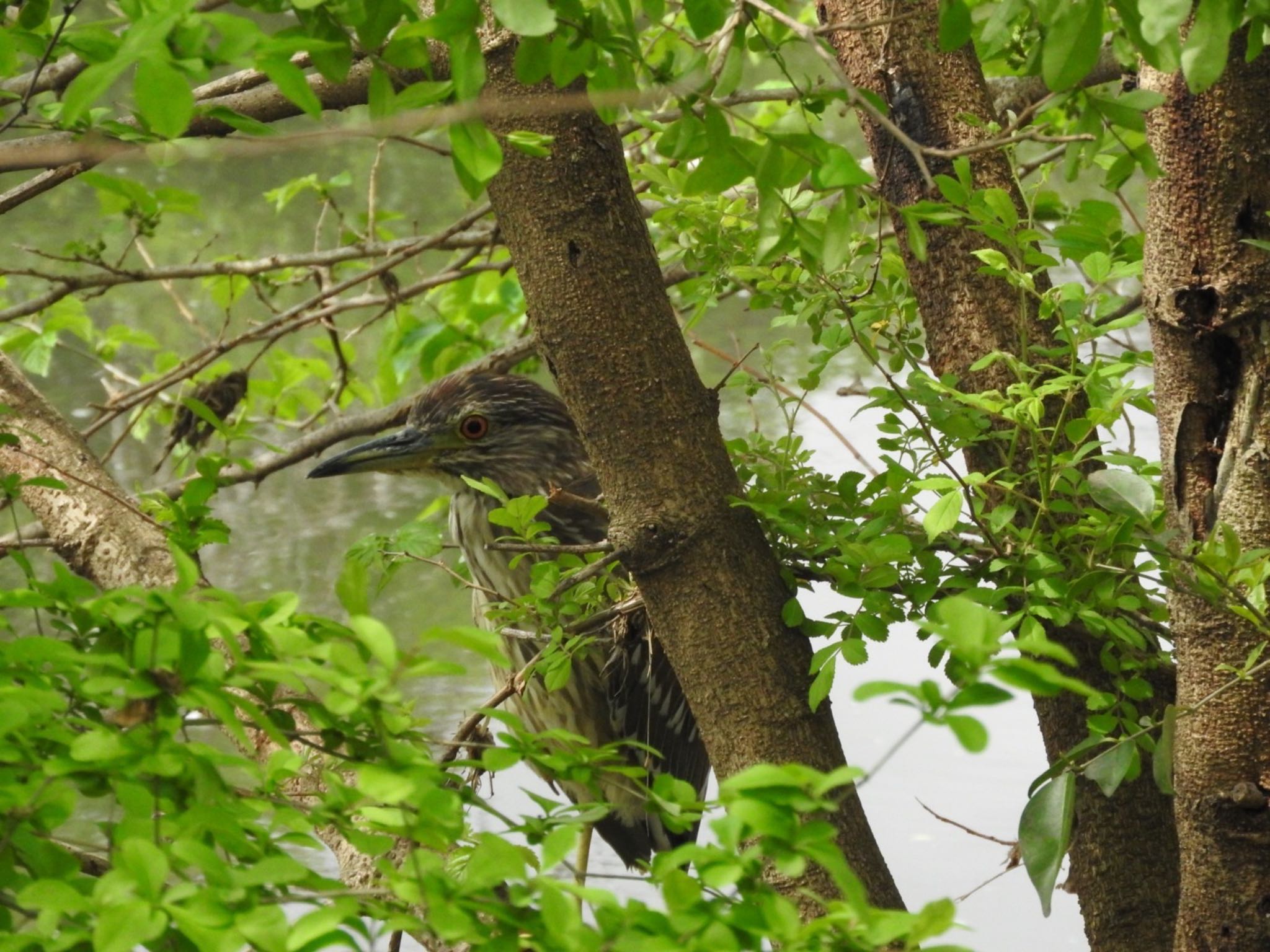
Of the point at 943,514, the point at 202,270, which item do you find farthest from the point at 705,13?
the point at 202,270

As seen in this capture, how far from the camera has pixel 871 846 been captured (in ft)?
4.80

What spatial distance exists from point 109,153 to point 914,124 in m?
0.97

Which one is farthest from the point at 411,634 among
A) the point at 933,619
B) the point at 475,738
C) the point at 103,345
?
the point at 933,619

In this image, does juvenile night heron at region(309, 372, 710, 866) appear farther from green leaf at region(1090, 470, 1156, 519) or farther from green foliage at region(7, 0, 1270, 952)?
green leaf at region(1090, 470, 1156, 519)

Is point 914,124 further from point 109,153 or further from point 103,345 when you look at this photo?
point 103,345

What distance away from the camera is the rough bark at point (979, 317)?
1.53m

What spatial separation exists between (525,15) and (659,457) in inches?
26.7

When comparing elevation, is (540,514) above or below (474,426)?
below

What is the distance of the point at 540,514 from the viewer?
2.41 meters

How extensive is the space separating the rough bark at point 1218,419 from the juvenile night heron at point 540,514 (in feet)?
3.33

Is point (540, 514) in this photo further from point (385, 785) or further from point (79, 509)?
point (385, 785)

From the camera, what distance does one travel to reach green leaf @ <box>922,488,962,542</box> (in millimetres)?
1200

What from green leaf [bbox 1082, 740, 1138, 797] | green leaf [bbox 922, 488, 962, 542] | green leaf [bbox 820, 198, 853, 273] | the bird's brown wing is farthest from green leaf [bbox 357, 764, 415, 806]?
the bird's brown wing

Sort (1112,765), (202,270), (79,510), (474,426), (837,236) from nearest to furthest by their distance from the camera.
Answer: (837,236), (1112,765), (79,510), (202,270), (474,426)
